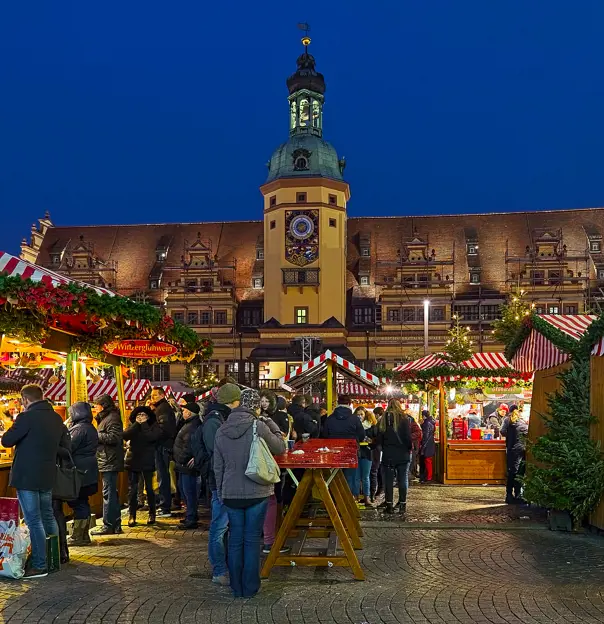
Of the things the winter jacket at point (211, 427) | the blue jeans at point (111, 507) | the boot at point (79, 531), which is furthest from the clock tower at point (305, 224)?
the winter jacket at point (211, 427)

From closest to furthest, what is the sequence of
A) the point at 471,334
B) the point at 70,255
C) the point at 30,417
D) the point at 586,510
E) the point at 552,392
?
the point at 30,417 < the point at 586,510 < the point at 552,392 < the point at 471,334 < the point at 70,255

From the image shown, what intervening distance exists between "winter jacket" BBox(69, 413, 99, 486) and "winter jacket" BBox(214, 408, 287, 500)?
8.93 ft

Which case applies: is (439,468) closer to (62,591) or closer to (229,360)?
(62,591)

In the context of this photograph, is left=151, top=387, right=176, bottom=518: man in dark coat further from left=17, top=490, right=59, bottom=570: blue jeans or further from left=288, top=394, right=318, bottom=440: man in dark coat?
left=17, top=490, right=59, bottom=570: blue jeans

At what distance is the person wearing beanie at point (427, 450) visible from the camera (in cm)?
1833

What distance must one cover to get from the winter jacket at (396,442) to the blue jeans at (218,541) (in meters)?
4.92

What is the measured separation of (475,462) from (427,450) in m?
1.13

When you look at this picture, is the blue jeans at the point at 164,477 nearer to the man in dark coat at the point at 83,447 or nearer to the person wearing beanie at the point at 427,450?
the man in dark coat at the point at 83,447

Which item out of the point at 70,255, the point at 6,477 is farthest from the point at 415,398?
the point at 70,255

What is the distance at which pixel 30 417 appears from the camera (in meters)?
7.96

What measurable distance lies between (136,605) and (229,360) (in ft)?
163

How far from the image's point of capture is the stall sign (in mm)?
14219

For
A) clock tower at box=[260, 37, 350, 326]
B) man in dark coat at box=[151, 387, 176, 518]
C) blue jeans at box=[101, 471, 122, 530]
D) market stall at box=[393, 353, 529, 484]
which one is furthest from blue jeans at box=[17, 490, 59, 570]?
clock tower at box=[260, 37, 350, 326]

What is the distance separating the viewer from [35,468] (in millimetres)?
7906
